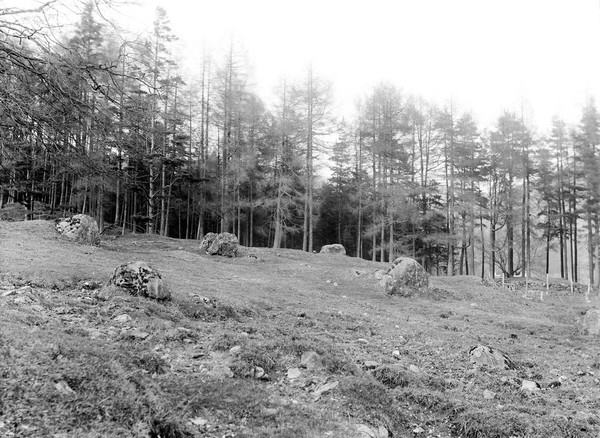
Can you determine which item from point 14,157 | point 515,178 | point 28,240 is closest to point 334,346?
point 14,157

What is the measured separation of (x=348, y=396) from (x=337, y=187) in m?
34.2

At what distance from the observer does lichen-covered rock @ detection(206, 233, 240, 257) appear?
20.1 m

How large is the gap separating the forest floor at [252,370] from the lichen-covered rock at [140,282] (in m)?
0.27

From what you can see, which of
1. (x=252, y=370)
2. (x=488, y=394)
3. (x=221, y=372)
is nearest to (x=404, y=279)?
(x=488, y=394)

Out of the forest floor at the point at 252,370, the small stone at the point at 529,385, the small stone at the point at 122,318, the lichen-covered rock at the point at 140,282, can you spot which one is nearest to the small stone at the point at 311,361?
→ the forest floor at the point at 252,370

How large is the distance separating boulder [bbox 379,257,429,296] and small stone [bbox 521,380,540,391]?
8790 millimetres

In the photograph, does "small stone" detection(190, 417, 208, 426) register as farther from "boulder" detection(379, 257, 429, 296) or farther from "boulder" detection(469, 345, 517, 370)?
"boulder" detection(379, 257, 429, 296)

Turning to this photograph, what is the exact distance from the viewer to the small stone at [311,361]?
17.0 ft

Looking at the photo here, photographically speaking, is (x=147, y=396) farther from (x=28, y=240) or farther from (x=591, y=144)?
(x=591, y=144)

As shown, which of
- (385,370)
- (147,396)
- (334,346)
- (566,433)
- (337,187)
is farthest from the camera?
(337,187)

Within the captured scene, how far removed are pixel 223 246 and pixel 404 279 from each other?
31.3 ft

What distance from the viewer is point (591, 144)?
29.0 meters

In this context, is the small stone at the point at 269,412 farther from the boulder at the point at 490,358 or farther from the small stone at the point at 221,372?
the boulder at the point at 490,358

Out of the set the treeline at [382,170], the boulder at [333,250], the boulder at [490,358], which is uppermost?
the treeline at [382,170]
